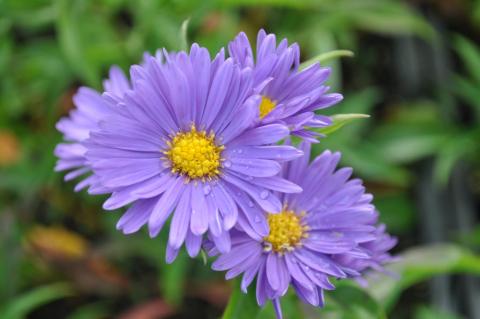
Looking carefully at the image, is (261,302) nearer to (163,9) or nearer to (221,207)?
(221,207)

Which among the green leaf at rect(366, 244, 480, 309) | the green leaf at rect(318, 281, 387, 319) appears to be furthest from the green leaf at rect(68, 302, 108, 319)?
the green leaf at rect(318, 281, 387, 319)

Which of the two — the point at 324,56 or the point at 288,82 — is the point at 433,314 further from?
the point at 288,82

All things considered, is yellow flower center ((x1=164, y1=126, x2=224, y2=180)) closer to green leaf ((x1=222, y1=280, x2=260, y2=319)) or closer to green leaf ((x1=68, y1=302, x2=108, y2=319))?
green leaf ((x1=222, y1=280, x2=260, y2=319))

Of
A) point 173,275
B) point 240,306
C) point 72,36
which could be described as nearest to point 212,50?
point 72,36

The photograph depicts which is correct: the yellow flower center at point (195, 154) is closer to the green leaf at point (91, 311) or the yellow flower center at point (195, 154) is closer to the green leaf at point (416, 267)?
the green leaf at point (416, 267)

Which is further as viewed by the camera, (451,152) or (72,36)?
(451,152)
